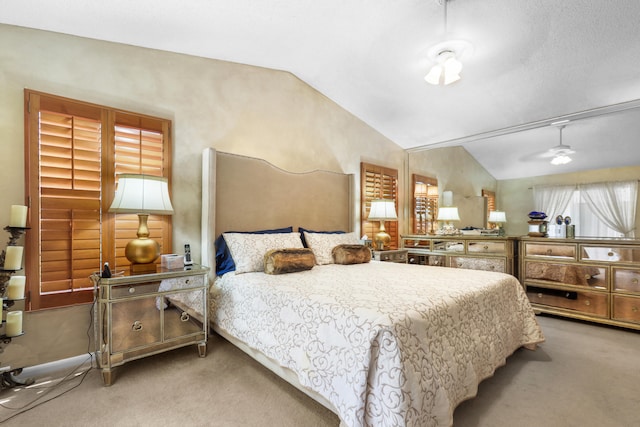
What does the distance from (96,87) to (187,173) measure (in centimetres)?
88

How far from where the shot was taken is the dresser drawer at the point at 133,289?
Result: 184cm

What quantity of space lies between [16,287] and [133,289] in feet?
2.04

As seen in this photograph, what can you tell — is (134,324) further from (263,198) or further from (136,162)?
(263,198)

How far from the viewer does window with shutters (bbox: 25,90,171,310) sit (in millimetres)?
1918

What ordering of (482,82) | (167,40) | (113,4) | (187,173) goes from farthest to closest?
(482,82) < (187,173) < (167,40) < (113,4)

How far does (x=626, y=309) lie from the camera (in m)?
2.81

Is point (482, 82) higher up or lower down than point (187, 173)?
higher up

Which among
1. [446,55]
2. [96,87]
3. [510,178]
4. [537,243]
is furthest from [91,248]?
[510,178]

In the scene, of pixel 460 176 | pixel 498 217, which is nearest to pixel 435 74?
pixel 460 176

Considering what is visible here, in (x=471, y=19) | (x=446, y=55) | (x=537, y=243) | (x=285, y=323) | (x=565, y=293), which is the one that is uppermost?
(x=471, y=19)

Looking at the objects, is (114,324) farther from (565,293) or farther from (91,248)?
(565,293)

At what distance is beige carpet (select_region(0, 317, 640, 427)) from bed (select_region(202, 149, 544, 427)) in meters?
0.13

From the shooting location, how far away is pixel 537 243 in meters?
3.38

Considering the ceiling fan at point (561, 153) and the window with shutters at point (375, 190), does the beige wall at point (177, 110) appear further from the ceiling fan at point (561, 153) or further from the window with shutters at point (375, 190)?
the ceiling fan at point (561, 153)
